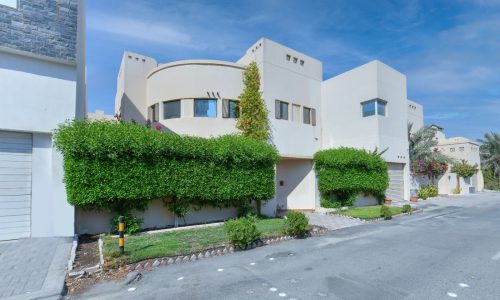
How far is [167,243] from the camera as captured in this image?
8281 millimetres

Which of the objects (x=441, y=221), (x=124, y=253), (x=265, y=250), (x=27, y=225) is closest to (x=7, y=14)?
(x=27, y=225)

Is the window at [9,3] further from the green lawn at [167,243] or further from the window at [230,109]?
the window at [230,109]

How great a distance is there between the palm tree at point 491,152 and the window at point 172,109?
4046 cm

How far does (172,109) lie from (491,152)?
42481mm

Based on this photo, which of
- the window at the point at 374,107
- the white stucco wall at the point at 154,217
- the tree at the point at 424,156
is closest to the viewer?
the white stucco wall at the point at 154,217

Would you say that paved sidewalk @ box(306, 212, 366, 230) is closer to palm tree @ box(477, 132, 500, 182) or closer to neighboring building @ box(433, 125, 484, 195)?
neighboring building @ box(433, 125, 484, 195)

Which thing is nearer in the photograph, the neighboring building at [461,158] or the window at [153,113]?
the window at [153,113]

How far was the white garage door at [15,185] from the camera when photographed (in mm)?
8359

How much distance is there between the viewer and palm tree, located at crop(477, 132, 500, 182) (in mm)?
35875

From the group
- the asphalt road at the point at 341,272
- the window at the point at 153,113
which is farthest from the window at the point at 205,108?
the asphalt road at the point at 341,272

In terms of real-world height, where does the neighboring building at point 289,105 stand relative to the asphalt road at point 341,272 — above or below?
above

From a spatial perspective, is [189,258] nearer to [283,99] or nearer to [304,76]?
[283,99]

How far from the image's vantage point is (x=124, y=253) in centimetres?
716

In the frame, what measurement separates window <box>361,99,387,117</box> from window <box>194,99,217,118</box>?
10.9m
